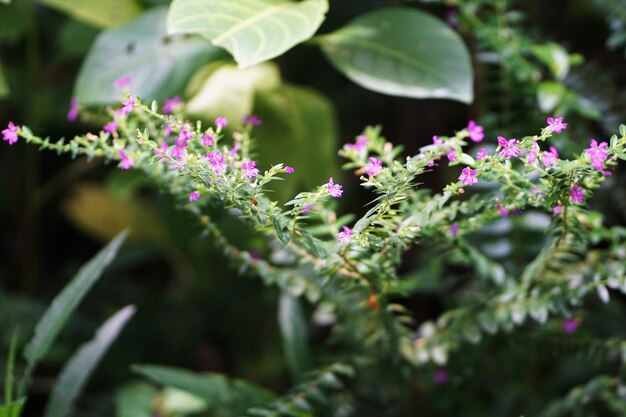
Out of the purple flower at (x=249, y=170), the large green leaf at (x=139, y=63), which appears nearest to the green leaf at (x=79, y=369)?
the large green leaf at (x=139, y=63)

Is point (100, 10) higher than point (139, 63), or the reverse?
point (100, 10)

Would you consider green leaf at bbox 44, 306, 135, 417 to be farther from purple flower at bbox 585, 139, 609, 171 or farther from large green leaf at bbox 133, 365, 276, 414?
purple flower at bbox 585, 139, 609, 171

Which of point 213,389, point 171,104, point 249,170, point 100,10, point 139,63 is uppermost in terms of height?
point 100,10

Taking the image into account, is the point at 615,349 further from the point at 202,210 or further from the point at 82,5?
the point at 82,5

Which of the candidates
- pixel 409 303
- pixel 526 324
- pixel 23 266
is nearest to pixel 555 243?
pixel 526 324

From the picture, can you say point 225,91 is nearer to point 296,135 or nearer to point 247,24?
point 296,135

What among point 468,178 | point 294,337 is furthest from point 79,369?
point 468,178

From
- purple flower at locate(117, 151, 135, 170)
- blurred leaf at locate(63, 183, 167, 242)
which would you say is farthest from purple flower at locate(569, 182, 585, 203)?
blurred leaf at locate(63, 183, 167, 242)

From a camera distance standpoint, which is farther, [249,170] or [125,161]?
[125,161]
